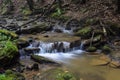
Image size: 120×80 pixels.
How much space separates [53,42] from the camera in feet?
40.3

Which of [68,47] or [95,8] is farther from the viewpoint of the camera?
[95,8]

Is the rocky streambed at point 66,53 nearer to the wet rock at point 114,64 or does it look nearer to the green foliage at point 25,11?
the wet rock at point 114,64

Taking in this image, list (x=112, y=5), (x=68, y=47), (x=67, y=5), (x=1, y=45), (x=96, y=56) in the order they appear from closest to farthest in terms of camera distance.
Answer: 1. (x=1, y=45)
2. (x=96, y=56)
3. (x=68, y=47)
4. (x=112, y=5)
5. (x=67, y=5)

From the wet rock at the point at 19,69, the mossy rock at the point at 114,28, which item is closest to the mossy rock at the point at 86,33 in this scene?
the mossy rock at the point at 114,28

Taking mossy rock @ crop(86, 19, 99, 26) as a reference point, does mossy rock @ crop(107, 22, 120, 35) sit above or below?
below

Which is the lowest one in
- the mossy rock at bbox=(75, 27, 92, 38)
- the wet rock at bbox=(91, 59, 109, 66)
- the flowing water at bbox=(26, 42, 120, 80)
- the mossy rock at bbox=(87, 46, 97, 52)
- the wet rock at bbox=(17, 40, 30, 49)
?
the flowing water at bbox=(26, 42, 120, 80)

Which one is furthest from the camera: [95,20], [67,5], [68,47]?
[67,5]

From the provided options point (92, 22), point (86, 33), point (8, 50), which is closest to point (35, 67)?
point (8, 50)

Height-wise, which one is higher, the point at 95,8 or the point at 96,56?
the point at 95,8

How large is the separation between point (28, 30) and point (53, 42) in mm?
3085

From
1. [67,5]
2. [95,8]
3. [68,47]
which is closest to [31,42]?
[68,47]

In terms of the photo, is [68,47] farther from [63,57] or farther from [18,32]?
[18,32]

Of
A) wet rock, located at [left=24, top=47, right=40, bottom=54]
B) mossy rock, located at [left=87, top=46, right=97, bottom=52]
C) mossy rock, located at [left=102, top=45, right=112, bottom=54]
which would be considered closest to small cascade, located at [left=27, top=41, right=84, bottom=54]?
wet rock, located at [left=24, top=47, right=40, bottom=54]

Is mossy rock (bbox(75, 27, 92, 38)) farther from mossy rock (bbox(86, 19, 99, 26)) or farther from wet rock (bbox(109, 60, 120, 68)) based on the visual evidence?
wet rock (bbox(109, 60, 120, 68))
